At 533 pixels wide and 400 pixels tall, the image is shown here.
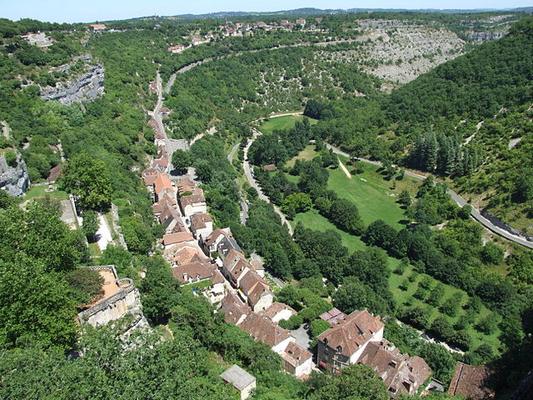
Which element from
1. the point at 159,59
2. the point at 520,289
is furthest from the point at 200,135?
the point at 520,289

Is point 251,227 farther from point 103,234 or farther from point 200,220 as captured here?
point 103,234

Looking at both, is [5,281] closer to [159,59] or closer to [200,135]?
[200,135]

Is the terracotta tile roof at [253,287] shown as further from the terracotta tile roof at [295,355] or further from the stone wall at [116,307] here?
the stone wall at [116,307]

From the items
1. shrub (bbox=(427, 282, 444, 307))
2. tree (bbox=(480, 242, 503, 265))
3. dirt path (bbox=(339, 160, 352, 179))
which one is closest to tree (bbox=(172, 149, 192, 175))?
dirt path (bbox=(339, 160, 352, 179))

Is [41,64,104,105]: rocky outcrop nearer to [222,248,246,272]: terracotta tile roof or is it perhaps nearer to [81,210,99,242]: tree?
[81,210,99,242]: tree

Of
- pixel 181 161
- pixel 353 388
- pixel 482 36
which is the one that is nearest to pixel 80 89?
pixel 181 161

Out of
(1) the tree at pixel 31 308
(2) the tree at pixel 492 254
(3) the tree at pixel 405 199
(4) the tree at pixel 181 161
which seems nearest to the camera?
(1) the tree at pixel 31 308

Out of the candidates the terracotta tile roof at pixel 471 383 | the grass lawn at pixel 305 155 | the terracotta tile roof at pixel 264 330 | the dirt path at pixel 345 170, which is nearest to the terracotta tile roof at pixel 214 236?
the terracotta tile roof at pixel 264 330

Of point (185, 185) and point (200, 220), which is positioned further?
point (185, 185)
